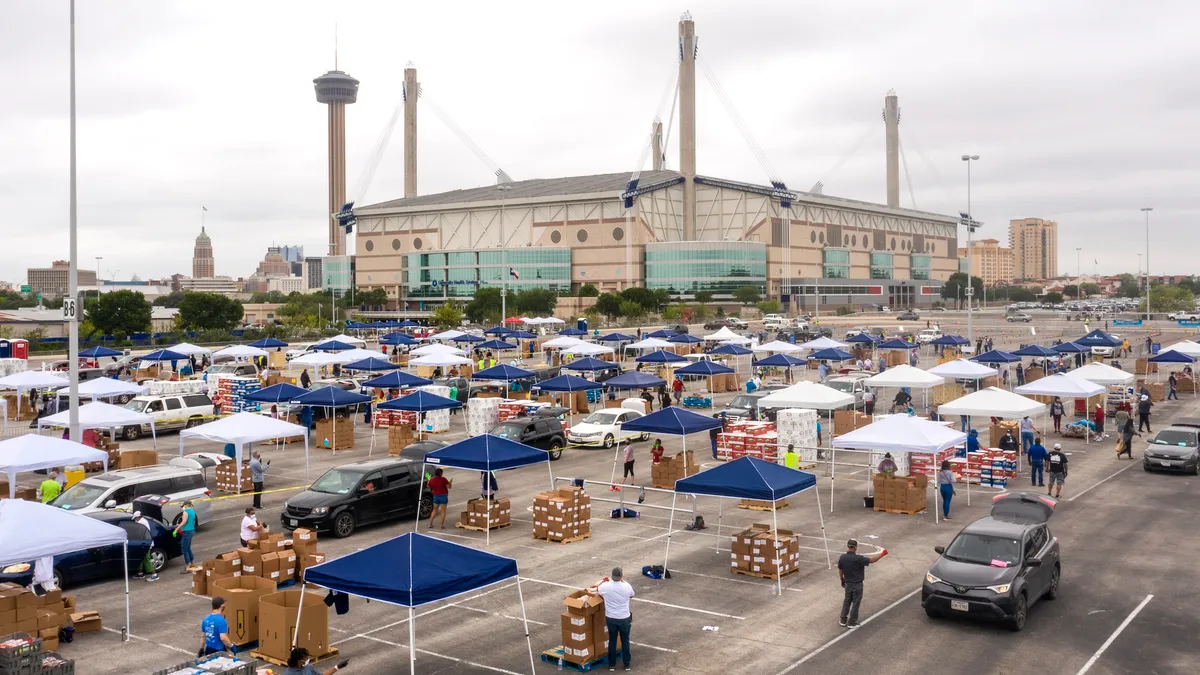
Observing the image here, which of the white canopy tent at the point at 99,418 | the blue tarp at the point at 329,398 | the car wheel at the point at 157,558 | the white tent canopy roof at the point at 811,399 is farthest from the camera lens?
the blue tarp at the point at 329,398

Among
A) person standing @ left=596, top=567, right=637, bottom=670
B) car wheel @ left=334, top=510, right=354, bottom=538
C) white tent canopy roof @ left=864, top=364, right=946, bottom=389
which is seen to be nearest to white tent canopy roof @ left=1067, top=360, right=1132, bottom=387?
white tent canopy roof @ left=864, top=364, right=946, bottom=389

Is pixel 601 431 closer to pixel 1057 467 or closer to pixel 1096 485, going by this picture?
pixel 1057 467

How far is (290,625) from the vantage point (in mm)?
12672

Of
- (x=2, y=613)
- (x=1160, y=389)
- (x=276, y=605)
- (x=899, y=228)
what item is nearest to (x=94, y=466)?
(x=2, y=613)

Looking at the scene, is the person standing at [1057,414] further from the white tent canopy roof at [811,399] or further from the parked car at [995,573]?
the parked car at [995,573]

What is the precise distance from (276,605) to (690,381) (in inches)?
1652

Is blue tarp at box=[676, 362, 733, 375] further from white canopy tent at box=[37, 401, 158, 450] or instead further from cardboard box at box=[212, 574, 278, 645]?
cardboard box at box=[212, 574, 278, 645]

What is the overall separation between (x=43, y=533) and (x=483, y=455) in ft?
28.8

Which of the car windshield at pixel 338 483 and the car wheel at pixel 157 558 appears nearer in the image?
the car wheel at pixel 157 558

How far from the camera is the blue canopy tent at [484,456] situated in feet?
66.4

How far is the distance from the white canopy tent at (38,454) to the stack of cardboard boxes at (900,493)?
17.0 meters

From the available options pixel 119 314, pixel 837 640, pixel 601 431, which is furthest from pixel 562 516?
pixel 119 314

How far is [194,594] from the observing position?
53.1 feet

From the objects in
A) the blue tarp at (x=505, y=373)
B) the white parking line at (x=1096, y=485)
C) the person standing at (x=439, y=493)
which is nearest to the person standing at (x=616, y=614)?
the person standing at (x=439, y=493)
